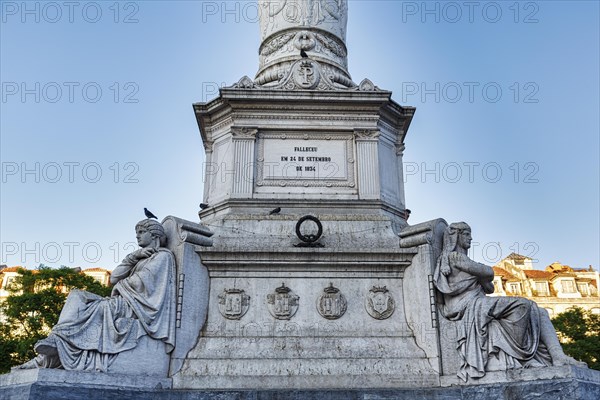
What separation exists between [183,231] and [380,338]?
3.59m

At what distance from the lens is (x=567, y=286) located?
56281mm

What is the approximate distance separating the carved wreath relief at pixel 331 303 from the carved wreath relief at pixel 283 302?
40cm

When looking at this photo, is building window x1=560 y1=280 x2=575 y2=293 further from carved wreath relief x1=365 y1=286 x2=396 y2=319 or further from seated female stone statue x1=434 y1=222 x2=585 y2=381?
carved wreath relief x1=365 y1=286 x2=396 y2=319

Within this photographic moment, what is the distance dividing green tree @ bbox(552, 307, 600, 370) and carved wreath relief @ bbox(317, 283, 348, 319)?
76.9 ft

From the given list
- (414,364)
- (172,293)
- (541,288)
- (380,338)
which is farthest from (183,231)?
(541,288)

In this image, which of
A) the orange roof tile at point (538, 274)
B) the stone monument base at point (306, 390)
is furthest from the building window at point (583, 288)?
the stone monument base at point (306, 390)

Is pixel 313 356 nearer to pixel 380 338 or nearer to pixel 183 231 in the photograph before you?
pixel 380 338

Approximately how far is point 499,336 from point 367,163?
4.18 metres

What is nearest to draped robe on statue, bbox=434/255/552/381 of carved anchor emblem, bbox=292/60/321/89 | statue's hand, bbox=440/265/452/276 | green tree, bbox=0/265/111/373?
statue's hand, bbox=440/265/452/276

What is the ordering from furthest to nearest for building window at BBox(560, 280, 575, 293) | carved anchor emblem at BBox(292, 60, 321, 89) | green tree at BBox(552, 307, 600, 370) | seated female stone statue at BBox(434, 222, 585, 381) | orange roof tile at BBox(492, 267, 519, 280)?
orange roof tile at BBox(492, 267, 519, 280)
building window at BBox(560, 280, 575, 293)
green tree at BBox(552, 307, 600, 370)
carved anchor emblem at BBox(292, 60, 321, 89)
seated female stone statue at BBox(434, 222, 585, 381)

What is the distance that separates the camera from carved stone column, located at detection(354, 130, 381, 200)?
10.3 meters

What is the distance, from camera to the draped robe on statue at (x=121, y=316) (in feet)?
24.3

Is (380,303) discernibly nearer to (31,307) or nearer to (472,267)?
(472,267)

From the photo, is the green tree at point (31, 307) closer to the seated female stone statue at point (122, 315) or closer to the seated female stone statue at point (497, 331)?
the seated female stone statue at point (122, 315)
